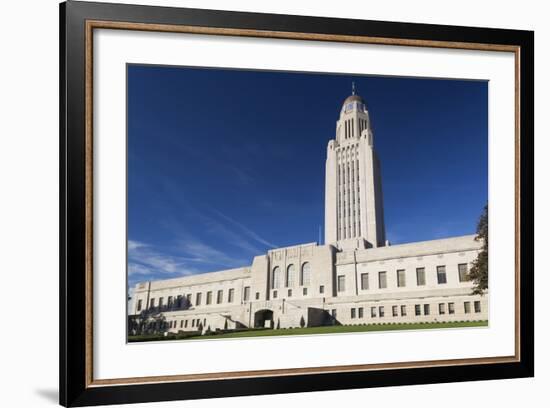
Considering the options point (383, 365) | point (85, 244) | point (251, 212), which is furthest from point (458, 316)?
point (85, 244)

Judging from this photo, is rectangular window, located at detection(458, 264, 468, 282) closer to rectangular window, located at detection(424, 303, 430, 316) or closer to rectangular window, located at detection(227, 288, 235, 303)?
rectangular window, located at detection(424, 303, 430, 316)

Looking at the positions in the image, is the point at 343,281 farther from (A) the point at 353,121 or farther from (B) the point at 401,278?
(A) the point at 353,121

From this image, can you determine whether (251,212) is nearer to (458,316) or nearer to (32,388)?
(458,316)

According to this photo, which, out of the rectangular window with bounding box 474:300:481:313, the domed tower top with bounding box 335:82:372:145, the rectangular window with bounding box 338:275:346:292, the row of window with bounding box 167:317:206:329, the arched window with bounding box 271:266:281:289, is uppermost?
Result: the domed tower top with bounding box 335:82:372:145

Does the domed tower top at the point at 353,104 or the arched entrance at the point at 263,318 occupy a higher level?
the domed tower top at the point at 353,104

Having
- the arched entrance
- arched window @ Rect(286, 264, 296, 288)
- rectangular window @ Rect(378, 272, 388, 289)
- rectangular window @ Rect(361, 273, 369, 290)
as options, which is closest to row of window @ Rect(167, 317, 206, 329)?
the arched entrance

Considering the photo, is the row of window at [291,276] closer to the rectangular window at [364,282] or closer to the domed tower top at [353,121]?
the rectangular window at [364,282]

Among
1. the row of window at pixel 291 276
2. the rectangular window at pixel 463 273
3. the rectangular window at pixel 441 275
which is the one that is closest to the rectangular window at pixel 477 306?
the rectangular window at pixel 463 273
